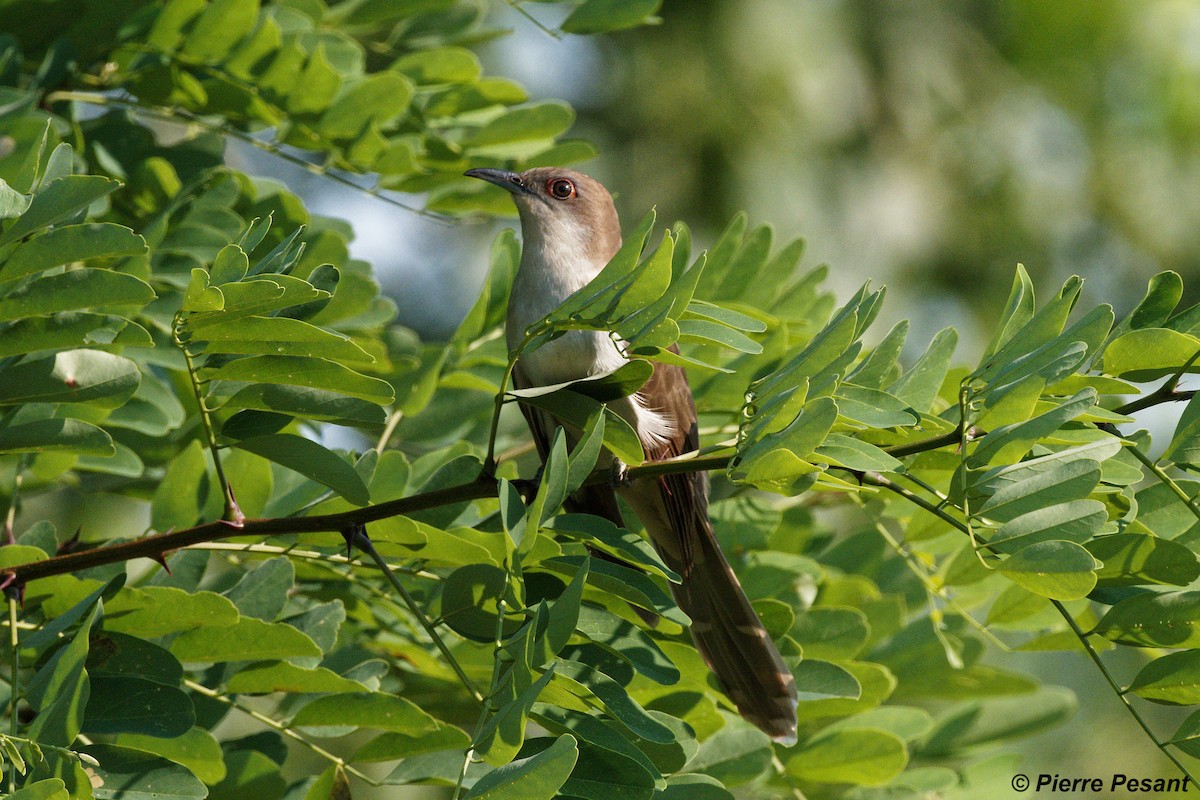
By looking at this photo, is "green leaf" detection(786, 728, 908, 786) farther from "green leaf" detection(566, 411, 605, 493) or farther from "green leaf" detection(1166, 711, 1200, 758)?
"green leaf" detection(566, 411, 605, 493)

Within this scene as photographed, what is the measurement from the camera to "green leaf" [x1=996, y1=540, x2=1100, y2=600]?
1.99 meters

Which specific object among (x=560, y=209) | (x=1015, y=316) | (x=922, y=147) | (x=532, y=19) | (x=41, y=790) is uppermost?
(x=532, y=19)

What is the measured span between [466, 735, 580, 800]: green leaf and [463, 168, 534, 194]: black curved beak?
235 centimetres

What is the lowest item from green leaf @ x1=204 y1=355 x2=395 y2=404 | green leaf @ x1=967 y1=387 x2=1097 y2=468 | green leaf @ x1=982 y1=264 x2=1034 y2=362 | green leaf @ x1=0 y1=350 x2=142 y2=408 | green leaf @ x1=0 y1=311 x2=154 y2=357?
green leaf @ x1=0 y1=350 x2=142 y2=408

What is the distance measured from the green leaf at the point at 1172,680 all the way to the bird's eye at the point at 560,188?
8.85ft

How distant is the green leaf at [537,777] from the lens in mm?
1783

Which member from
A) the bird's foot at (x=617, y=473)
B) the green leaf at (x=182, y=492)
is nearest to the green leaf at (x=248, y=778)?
the green leaf at (x=182, y=492)

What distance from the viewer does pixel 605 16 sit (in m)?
3.62

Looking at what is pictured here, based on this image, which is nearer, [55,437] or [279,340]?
[279,340]

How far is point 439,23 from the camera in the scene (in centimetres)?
400

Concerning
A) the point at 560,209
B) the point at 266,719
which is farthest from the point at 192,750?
the point at 560,209

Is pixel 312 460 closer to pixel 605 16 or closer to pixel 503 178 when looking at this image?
pixel 503 178

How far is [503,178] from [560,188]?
0.46m

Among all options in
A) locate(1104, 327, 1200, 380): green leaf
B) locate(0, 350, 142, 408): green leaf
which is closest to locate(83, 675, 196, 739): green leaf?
locate(0, 350, 142, 408): green leaf
